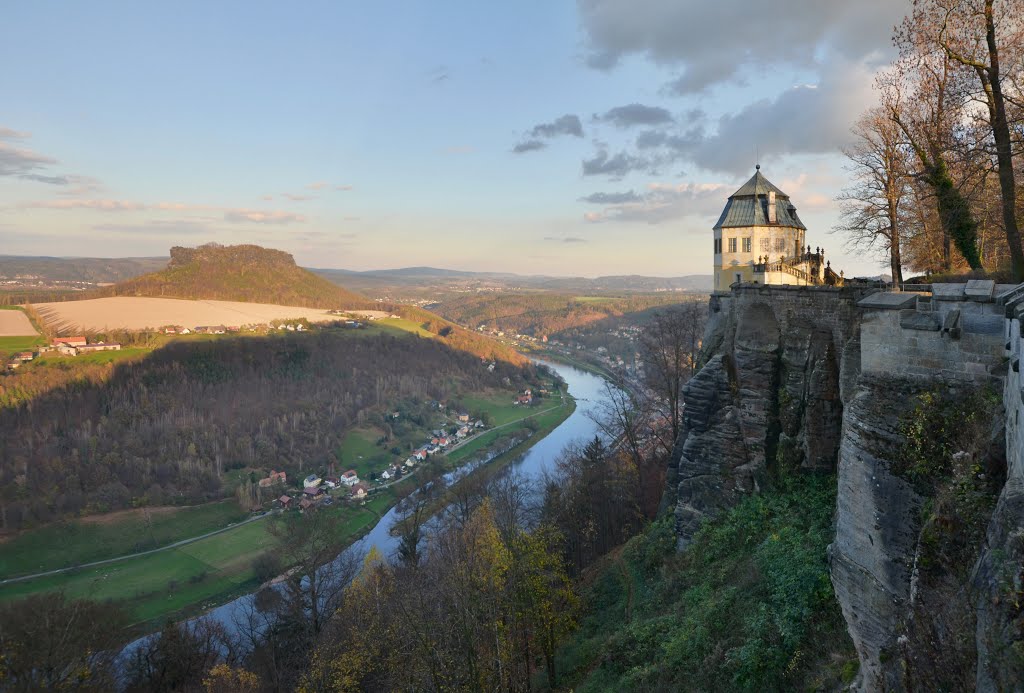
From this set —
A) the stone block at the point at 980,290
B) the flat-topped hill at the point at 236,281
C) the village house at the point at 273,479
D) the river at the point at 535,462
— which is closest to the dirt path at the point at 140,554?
the village house at the point at 273,479

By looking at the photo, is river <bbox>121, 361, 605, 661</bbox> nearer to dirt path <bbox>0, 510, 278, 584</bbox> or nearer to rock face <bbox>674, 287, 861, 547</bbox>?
rock face <bbox>674, 287, 861, 547</bbox>

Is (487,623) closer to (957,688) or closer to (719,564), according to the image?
(719,564)

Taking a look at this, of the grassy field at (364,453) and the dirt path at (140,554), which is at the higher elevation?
the grassy field at (364,453)

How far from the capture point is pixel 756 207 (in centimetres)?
2162

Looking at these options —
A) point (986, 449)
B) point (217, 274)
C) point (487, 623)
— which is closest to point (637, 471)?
point (487, 623)

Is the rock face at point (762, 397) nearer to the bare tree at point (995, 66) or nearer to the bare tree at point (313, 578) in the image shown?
the bare tree at point (995, 66)

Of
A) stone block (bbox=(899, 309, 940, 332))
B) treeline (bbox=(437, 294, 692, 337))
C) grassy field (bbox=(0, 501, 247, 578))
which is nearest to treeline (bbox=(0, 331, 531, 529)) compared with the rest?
grassy field (bbox=(0, 501, 247, 578))

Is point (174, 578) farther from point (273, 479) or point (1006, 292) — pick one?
point (1006, 292)

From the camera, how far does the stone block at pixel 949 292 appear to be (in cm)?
811

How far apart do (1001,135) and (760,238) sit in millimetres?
10555

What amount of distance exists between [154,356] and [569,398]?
63404 mm

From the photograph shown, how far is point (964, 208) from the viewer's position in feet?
42.5

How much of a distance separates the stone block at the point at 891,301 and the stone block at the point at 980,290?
0.79 m

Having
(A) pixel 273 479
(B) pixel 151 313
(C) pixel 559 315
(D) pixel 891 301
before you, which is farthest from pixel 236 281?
(D) pixel 891 301
